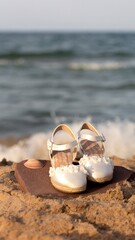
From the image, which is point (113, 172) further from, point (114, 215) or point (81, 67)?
point (81, 67)

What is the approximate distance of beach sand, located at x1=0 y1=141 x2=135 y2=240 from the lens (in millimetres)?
2189

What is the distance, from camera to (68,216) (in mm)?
2365

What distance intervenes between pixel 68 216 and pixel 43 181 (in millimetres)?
631

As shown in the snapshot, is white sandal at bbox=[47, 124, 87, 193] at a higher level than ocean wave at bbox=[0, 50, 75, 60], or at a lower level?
lower

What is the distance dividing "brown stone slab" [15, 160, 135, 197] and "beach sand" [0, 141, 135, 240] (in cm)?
6

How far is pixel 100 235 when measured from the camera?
7.17 feet

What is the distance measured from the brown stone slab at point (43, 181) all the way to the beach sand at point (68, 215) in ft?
0.20

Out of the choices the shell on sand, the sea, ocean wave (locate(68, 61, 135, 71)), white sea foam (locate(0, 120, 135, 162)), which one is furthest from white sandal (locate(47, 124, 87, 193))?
ocean wave (locate(68, 61, 135, 71))

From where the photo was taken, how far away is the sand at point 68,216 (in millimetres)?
2189

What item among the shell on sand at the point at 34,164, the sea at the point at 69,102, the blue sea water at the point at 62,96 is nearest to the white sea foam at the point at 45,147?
the sea at the point at 69,102

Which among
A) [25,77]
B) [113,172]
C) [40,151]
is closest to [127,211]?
[113,172]

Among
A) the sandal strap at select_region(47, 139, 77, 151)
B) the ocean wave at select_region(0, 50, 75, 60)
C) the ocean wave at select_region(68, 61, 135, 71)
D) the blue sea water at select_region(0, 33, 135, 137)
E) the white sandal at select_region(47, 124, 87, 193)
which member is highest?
the ocean wave at select_region(0, 50, 75, 60)

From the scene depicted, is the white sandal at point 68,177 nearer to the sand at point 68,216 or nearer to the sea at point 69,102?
the sand at point 68,216

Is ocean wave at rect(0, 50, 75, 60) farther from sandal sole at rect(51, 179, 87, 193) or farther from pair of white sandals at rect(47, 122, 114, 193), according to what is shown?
sandal sole at rect(51, 179, 87, 193)
